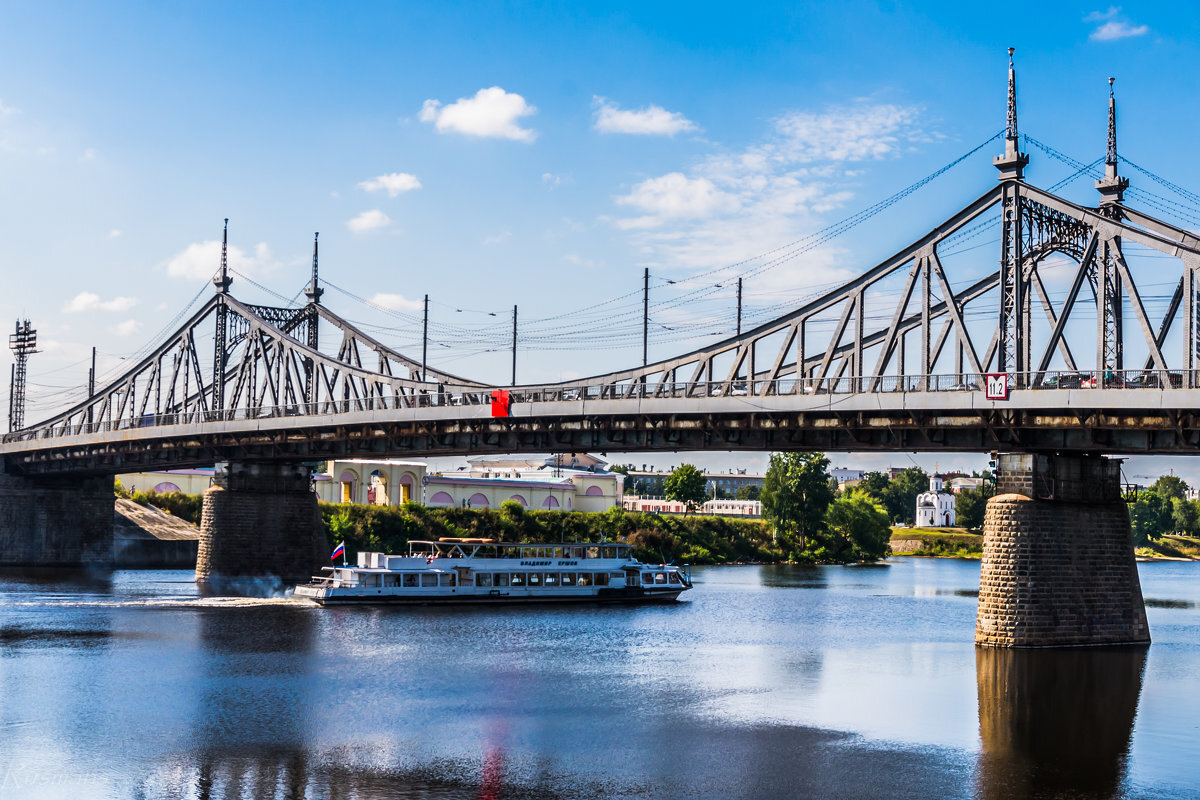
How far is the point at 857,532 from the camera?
5955 inches

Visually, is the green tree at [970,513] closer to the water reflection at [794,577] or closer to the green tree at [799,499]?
the green tree at [799,499]

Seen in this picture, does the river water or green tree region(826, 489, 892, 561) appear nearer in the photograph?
the river water

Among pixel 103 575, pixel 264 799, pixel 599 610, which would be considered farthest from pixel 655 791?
Answer: pixel 103 575

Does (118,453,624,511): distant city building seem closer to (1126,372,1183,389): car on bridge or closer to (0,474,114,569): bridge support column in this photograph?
(0,474,114,569): bridge support column

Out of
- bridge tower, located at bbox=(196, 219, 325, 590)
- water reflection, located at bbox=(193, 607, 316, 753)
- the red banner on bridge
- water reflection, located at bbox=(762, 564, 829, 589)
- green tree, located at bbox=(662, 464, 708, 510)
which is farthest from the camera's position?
green tree, located at bbox=(662, 464, 708, 510)

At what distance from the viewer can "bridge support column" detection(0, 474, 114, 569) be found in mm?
107938

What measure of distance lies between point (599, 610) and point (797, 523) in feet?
253

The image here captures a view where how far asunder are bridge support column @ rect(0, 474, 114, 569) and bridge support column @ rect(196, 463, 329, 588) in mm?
26036

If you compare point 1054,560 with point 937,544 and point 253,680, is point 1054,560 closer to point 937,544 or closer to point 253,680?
point 253,680

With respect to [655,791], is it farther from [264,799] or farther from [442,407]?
[442,407]

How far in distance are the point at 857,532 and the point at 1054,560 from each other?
10115 cm

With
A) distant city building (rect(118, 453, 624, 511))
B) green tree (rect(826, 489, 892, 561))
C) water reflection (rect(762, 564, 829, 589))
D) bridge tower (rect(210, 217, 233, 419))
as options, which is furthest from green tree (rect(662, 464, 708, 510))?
bridge tower (rect(210, 217, 233, 419))

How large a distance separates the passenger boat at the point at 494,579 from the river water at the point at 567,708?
12.2ft

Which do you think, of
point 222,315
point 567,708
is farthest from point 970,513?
point 567,708
